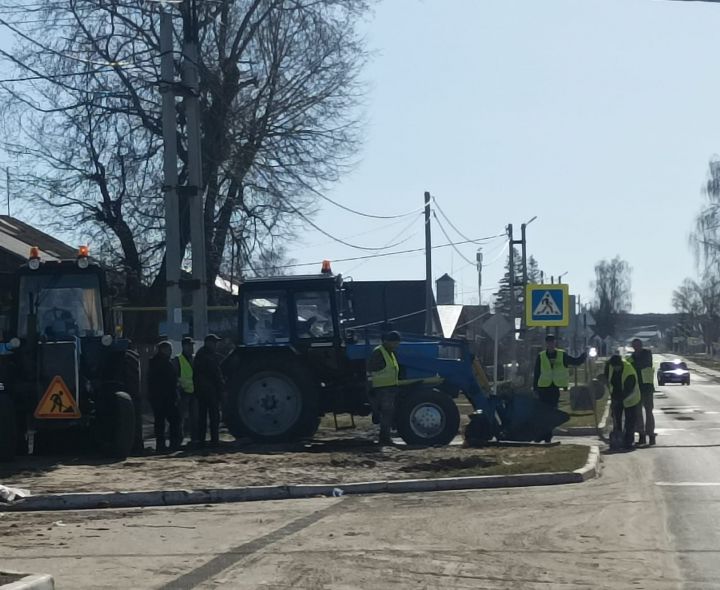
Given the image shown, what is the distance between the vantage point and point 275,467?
15.6 metres

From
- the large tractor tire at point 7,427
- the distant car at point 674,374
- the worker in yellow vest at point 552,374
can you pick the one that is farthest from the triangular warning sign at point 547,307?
the distant car at point 674,374

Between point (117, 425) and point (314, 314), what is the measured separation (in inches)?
179

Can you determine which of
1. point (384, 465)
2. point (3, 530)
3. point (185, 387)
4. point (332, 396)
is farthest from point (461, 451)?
point (3, 530)

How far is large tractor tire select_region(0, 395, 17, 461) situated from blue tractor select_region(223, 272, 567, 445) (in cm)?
447

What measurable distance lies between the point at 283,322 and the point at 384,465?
4.79 metres

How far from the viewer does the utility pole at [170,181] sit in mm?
21453

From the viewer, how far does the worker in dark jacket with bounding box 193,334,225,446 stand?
19031 millimetres

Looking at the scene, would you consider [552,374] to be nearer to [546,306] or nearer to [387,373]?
[387,373]

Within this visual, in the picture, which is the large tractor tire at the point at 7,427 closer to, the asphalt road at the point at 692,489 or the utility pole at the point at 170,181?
the utility pole at the point at 170,181

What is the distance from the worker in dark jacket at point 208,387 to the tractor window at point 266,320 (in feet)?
3.25

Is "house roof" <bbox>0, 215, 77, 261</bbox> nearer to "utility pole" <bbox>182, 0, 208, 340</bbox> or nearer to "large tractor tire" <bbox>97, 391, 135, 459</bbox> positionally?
"utility pole" <bbox>182, 0, 208, 340</bbox>

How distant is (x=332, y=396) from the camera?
2014 cm

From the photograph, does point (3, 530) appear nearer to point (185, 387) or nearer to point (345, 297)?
point (185, 387)

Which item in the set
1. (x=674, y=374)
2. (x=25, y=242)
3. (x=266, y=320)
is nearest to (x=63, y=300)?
(x=266, y=320)
